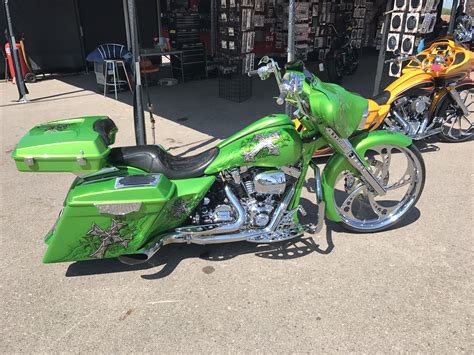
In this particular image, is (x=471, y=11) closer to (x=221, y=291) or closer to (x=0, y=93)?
(x=0, y=93)

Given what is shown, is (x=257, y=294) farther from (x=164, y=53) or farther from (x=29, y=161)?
(x=164, y=53)

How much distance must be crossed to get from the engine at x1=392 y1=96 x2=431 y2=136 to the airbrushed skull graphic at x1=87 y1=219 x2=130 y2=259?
3.81 m

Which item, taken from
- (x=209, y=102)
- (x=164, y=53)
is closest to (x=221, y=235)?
(x=209, y=102)

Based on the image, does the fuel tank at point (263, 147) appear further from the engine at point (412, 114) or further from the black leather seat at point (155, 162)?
the engine at point (412, 114)

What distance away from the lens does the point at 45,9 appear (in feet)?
32.9

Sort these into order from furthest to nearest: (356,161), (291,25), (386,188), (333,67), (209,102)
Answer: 1. (333,67)
2. (209,102)
3. (291,25)
4. (386,188)
5. (356,161)

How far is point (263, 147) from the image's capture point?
2650 millimetres

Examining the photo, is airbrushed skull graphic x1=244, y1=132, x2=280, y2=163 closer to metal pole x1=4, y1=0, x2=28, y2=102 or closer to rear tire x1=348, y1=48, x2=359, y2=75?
metal pole x1=4, y1=0, x2=28, y2=102

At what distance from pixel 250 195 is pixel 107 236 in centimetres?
→ 100

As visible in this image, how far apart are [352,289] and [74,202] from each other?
189 centimetres

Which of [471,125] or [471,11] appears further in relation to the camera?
[471,11]

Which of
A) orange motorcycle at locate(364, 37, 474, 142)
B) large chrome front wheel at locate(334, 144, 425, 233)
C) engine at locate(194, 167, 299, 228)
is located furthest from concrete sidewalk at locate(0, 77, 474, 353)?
orange motorcycle at locate(364, 37, 474, 142)

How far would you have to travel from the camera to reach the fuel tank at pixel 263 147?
266 cm

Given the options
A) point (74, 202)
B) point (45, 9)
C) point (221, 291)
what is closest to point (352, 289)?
point (221, 291)
